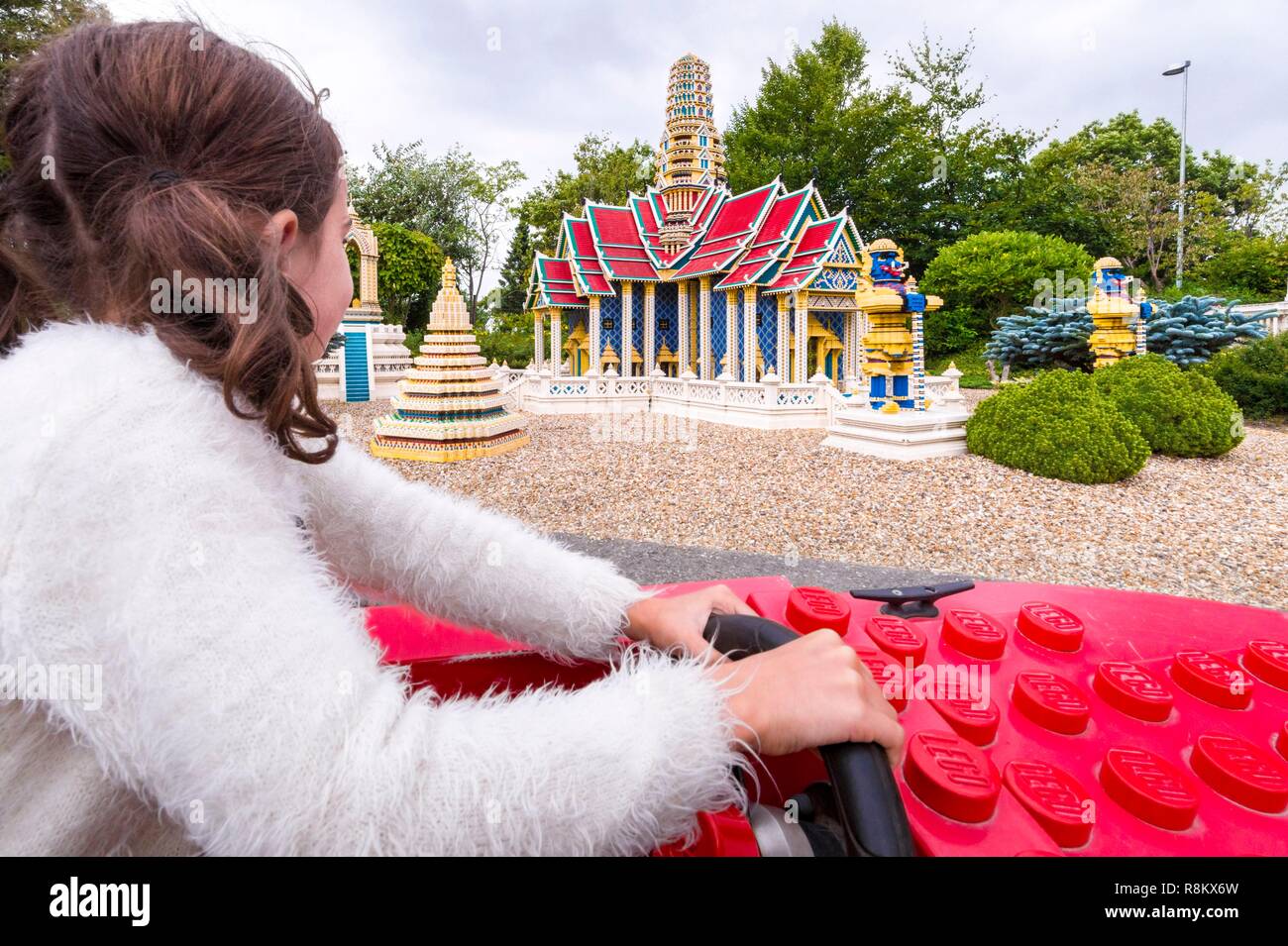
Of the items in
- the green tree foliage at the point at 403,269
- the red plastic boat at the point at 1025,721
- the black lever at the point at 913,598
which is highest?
the green tree foliage at the point at 403,269

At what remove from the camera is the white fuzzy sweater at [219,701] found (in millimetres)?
623

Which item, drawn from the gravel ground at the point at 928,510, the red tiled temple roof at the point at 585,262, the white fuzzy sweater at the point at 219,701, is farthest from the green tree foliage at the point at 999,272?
the white fuzzy sweater at the point at 219,701

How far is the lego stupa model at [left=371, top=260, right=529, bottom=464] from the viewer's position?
925cm

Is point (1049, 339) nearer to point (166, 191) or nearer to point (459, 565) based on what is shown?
point (459, 565)

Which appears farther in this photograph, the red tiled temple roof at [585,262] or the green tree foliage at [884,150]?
the green tree foliage at [884,150]

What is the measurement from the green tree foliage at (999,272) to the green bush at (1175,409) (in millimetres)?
12670

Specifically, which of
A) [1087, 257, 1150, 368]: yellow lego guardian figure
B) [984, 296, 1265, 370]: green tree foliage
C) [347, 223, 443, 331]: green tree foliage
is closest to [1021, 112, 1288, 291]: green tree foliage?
[984, 296, 1265, 370]: green tree foliage

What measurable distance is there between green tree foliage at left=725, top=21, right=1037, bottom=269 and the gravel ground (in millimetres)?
19332

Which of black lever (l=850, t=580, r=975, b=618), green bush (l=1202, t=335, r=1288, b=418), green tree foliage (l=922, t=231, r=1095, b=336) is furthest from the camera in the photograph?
green tree foliage (l=922, t=231, r=1095, b=336)

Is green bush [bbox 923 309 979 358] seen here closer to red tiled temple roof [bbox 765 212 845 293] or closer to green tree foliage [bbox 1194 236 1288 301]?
green tree foliage [bbox 1194 236 1288 301]
